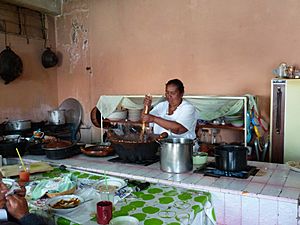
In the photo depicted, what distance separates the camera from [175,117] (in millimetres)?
2611

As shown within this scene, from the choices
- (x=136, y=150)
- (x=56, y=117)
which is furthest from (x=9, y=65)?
(x=136, y=150)

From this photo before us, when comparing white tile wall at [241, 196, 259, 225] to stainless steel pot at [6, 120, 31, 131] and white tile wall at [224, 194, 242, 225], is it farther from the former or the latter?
stainless steel pot at [6, 120, 31, 131]

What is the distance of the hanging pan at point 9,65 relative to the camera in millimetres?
4183

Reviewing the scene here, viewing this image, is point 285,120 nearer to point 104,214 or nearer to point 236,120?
point 236,120

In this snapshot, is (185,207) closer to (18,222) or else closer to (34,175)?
(18,222)

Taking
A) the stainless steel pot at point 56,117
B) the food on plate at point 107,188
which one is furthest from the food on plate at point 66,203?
the stainless steel pot at point 56,117

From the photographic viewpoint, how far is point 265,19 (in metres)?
3.44

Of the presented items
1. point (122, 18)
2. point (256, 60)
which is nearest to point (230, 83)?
point (256, 60)

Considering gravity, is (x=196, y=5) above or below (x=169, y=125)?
above

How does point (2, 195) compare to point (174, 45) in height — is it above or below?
below

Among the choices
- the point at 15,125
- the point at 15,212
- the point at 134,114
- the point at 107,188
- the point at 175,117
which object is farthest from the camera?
the point at 15,125

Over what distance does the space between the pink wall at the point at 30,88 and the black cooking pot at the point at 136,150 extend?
2907 mm

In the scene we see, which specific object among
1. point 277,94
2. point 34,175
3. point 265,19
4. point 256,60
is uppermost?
point 265,19

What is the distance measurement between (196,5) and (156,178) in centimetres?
280
